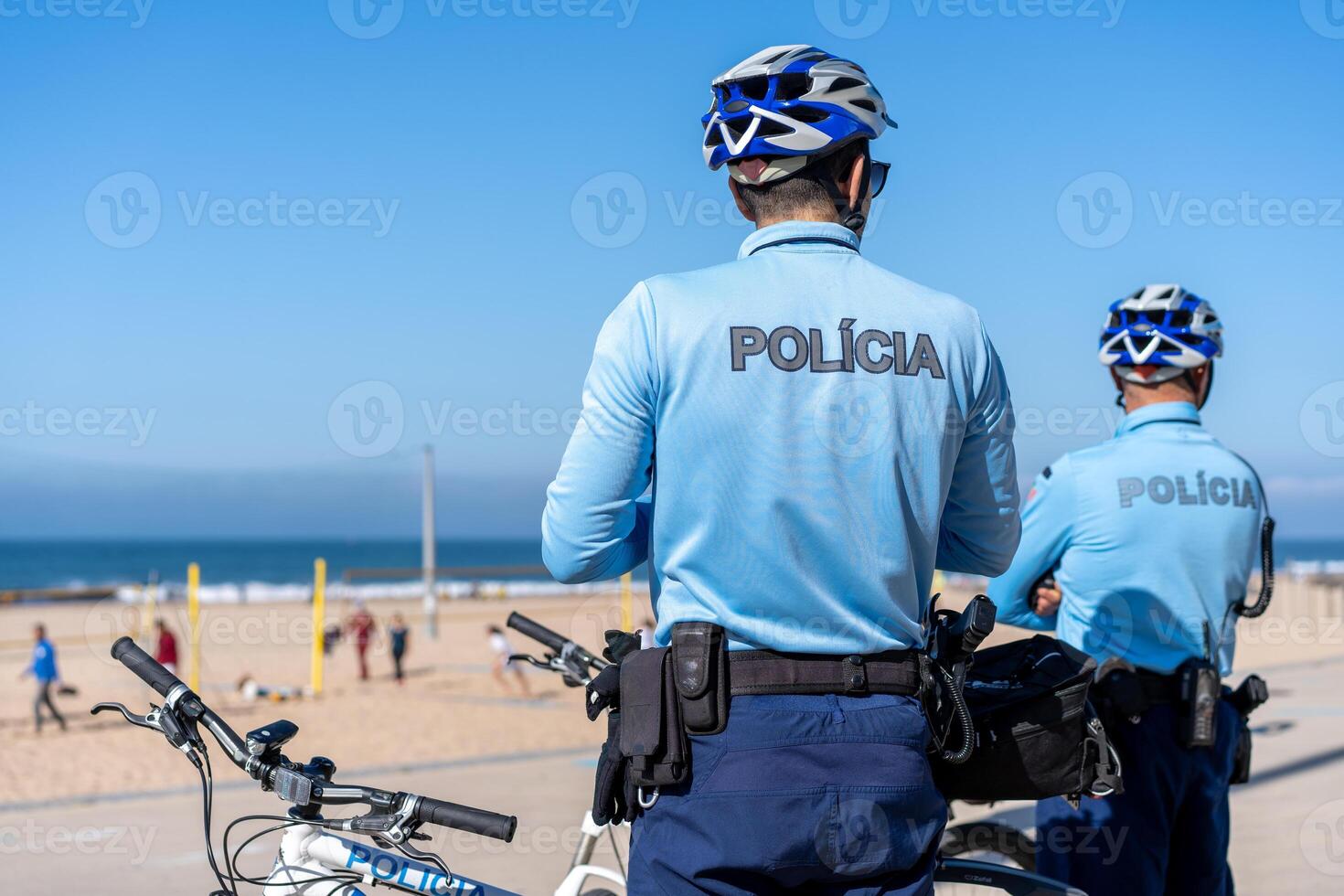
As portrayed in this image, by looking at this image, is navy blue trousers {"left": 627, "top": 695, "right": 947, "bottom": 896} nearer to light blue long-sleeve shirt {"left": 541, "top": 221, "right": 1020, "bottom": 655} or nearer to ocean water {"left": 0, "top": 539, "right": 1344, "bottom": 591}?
light blue long-sleeve shirt {"left": 541, "top": 221, "right": 1020, "bottom": 655}

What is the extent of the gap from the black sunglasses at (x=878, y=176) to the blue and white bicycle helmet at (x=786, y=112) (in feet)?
0.25

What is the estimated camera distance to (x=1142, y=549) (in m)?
3.38

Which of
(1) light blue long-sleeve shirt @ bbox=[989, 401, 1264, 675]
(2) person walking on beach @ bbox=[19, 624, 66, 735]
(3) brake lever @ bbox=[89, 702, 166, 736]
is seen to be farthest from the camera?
(2) person walking on beach @ bbox=[19, 624, 66, 735]

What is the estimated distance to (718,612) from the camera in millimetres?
2072

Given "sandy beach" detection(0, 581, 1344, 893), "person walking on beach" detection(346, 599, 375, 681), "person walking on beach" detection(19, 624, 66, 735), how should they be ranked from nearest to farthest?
"sandy beach" detection(0, 581, 1344, 893) → "person walking on beach" detection(19, 624, 66, 735) → "person walking on beach" detection(346, 599, 375, 681)

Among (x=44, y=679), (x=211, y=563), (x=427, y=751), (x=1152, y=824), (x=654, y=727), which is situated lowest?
(x=427, y=751)

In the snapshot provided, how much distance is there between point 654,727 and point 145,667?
1.05m

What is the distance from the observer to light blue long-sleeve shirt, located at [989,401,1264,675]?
3.38 metres

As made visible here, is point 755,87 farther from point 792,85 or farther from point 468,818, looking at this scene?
point 468,818

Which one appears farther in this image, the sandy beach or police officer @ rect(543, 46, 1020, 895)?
the sandy beach

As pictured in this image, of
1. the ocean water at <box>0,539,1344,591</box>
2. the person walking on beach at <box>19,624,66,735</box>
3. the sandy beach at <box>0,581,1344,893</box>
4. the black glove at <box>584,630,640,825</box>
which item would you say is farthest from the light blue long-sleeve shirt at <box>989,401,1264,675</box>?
the ocean water at <box>0,539,1344,591</box>

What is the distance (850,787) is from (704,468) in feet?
1.71

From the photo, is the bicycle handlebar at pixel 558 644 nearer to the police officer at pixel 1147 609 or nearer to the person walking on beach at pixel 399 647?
the police officer at pixel 1147 609

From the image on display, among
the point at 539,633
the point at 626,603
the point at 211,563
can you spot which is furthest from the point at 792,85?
the point at 211,563
